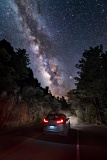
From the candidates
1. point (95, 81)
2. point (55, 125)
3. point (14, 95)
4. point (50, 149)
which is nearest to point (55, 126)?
point (55, 125)

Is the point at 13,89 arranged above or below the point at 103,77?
below

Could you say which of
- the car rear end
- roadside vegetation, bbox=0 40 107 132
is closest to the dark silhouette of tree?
roadside vegetation, bbox=0 40 107 132

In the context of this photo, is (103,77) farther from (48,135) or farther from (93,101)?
(48,135)

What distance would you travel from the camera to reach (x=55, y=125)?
18578mm

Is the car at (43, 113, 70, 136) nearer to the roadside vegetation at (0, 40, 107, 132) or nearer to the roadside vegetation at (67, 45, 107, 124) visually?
the roadside vegetation at (0, 40, 107, 132)

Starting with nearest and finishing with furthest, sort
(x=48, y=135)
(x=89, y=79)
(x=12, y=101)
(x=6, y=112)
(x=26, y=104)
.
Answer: (x=48, y=135)
(x=6, y=112)
(x=12, y=101)
(x=26, y=104)
(x=89, y=79)

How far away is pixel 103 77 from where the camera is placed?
41.4m

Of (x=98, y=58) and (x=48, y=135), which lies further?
(x=98, y=58)

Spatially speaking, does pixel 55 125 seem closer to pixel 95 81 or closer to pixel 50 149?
pixel 50 149

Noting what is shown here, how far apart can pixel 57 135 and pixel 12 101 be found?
12117mm

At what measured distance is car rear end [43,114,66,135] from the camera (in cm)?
1826

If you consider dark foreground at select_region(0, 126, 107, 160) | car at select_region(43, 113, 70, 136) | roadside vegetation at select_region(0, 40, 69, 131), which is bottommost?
dark foreground at select_region(0, 126, 107, 160)

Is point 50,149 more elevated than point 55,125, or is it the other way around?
point 55,125

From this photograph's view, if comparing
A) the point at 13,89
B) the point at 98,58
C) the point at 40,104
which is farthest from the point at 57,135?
the point at 40,104
